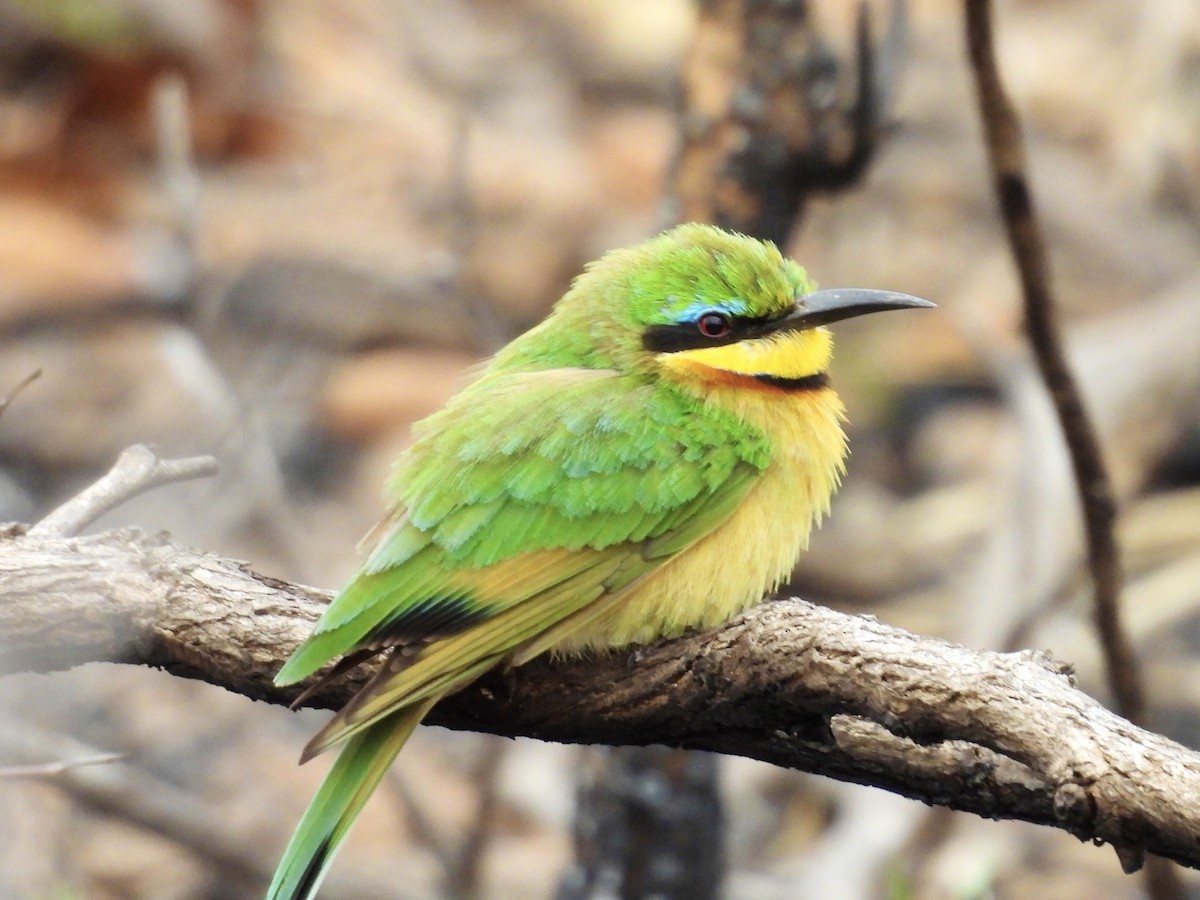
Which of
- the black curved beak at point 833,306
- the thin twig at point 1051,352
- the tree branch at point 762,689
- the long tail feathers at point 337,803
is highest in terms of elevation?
the thin twig at point 1051,352

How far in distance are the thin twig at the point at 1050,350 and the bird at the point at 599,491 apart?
525mm

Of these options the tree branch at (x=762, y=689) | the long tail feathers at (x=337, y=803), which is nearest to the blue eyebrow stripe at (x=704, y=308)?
the tree branch at (x=762, y=689)

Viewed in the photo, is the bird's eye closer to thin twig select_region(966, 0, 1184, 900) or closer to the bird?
the bird

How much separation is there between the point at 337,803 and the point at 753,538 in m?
1.00

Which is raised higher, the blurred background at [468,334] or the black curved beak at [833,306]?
the blurred background at [468,334]

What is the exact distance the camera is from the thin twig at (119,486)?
10.5ft

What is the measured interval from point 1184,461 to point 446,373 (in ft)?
12.0

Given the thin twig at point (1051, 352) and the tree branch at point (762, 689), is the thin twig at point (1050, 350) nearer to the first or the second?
the thin twig at point (1051, 352)

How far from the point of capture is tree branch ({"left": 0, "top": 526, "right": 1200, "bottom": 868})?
2.35 m

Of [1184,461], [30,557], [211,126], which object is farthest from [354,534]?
[30,557]

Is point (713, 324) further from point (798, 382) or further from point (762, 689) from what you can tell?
point (762, 689)

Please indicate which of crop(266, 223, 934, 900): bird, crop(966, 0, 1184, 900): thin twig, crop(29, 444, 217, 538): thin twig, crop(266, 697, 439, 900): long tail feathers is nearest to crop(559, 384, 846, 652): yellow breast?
crop(266, 223, 934, 900): bird

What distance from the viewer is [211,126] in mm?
9305

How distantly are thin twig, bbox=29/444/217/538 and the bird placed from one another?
41cm
